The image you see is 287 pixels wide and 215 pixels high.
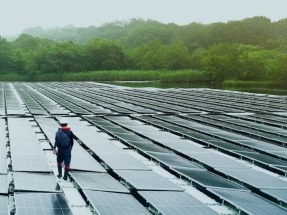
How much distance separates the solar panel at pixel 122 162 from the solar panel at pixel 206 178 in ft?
3.53

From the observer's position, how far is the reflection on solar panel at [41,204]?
7.70m

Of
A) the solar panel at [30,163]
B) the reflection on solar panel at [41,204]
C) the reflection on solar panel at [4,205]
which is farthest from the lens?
the solar panel at [30,163]

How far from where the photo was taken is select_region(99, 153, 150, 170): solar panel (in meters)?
A: 11.2

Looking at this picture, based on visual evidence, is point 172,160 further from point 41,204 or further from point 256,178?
point 41,204

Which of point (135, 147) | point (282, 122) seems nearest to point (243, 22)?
point (282, 122)

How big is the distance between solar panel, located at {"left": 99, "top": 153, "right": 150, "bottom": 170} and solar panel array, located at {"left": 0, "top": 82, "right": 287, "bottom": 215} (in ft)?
0.09

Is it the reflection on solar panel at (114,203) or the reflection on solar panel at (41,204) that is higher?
the reflection on solar panel at (41,204)

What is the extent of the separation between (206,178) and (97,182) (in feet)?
8.77

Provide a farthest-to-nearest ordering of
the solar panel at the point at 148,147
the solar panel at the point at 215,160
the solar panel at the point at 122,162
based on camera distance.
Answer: the solar panel at the point at 148,147, the solar panel at the point at 215,160, the solar panel at the point at 122,162

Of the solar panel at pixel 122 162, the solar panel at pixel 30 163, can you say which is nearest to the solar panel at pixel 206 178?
the solar panel at pixel 122 162

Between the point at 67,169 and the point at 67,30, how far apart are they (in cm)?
17542

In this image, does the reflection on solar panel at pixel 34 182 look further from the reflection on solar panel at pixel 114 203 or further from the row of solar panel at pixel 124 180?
the reflection on solar panel at pixel 114 203

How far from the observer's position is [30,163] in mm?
11141

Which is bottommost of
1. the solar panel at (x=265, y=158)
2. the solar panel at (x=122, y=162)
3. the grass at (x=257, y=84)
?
the grass at (x=257, y=84)
